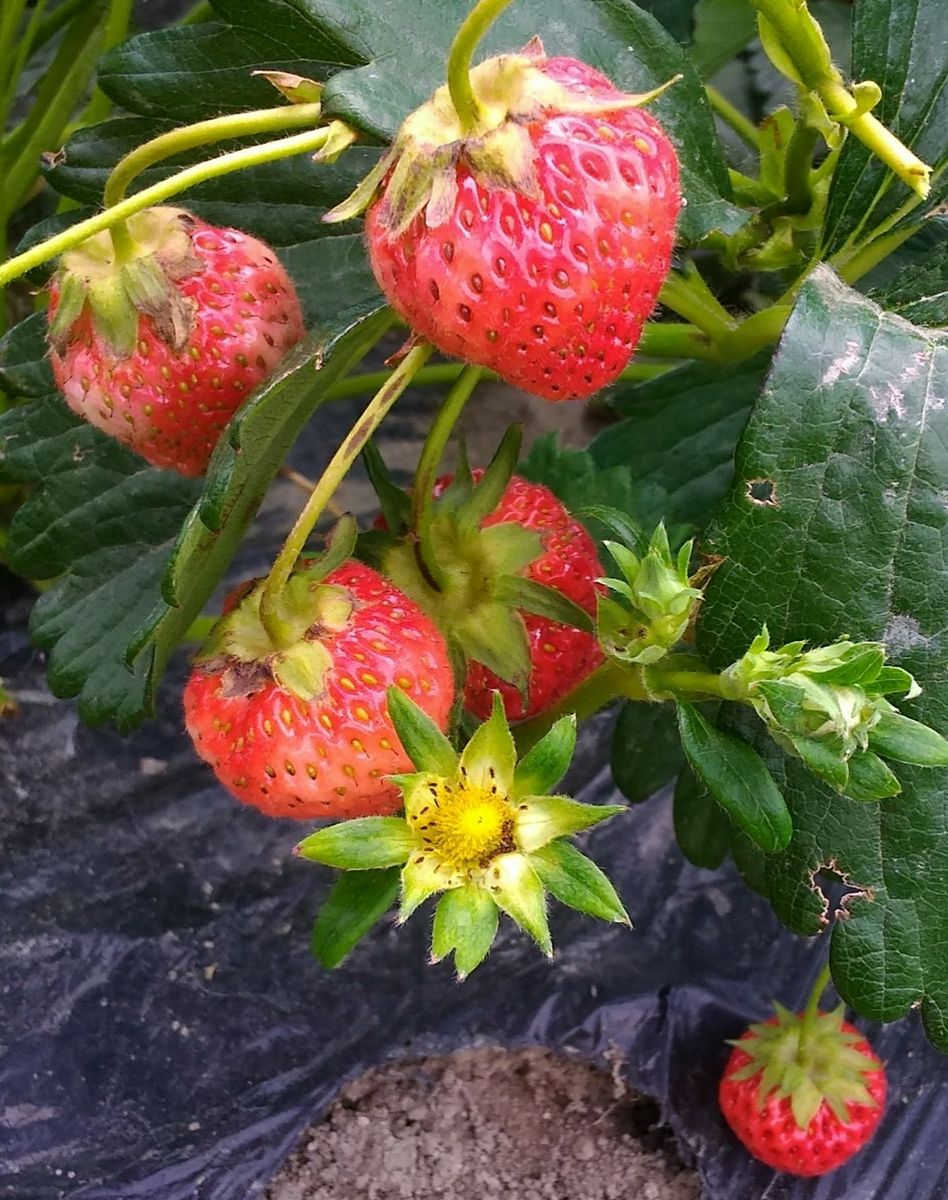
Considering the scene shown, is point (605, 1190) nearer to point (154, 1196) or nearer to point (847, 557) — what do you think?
point (154, 1196)

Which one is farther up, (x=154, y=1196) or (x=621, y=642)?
(x=621, y=642)

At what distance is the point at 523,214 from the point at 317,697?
22cm

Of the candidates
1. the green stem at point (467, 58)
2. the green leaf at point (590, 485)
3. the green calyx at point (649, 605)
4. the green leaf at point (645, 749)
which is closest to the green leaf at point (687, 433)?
the green leaf at point (590, 485)

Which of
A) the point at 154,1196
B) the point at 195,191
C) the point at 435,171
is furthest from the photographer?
the point at 154,1196

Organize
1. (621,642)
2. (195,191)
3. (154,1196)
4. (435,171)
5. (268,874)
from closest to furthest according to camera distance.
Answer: (435,171), (621,642), (195,191), (154,1196), (268,874)

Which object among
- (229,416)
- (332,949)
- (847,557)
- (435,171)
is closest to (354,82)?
→ (435,171)

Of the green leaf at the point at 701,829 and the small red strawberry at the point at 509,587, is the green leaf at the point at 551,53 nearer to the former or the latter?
the small red strawberry at the point at 509,587

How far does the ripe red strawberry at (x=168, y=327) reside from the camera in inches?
19.6

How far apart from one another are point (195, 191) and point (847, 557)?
0.42m

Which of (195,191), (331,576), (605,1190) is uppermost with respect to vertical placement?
(195,191)

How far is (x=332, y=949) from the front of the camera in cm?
57

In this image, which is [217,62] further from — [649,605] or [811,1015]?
[811,1015]

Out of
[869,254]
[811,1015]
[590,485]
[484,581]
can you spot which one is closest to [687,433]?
[590,485]

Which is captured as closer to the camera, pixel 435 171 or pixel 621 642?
pixel 435 171
